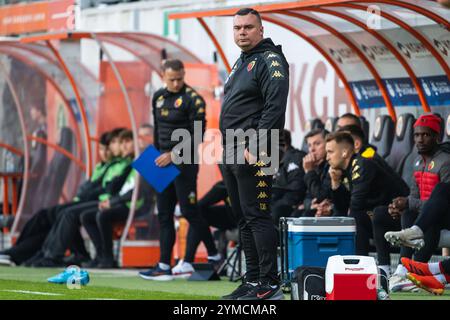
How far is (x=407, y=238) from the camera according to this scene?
1016 cm

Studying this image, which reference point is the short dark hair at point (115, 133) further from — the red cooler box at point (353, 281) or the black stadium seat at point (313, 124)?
the red cooler box at point (353, 281)

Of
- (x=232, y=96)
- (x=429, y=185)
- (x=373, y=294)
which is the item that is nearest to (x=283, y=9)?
(x=429, y=185)

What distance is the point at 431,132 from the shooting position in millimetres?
11320

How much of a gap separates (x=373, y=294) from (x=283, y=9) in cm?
446

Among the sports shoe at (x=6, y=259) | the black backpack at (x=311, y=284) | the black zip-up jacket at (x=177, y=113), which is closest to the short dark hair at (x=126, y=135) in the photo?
the sports shoe at (x=6, y=259)

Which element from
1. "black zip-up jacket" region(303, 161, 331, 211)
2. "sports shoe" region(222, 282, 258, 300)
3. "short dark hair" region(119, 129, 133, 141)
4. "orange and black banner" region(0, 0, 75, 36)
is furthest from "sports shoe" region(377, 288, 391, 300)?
"orange and black banner" region(0, 0, 75, 36)

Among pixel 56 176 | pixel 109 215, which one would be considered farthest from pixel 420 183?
pixel 56 176

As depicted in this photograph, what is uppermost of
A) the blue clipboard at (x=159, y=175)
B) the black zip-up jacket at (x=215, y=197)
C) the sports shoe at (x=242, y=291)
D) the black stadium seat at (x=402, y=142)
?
the black stadium seat at (x=402, y=142)

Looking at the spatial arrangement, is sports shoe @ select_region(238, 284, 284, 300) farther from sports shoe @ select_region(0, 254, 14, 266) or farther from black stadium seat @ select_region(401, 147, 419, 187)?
sports shoe @ select_region(0, 254, 14, 266)

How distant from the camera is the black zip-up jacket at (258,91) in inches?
361

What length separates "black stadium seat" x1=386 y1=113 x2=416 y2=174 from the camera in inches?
498

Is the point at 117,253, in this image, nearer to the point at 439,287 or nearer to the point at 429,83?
the point at 429,83

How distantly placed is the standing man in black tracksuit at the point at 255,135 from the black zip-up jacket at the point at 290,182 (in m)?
3.20
